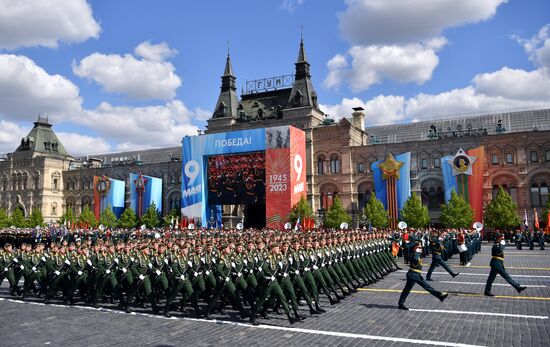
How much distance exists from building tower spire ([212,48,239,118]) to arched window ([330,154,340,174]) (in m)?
15.3

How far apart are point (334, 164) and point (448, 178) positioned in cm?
1256

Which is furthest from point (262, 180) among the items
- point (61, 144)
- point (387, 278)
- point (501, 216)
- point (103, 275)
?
point (61, 144)

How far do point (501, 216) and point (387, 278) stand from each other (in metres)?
25.8

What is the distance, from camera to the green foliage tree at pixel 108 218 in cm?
5778

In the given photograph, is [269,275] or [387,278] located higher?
[269,275]

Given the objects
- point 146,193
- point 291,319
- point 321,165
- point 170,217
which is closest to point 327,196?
point 321,165

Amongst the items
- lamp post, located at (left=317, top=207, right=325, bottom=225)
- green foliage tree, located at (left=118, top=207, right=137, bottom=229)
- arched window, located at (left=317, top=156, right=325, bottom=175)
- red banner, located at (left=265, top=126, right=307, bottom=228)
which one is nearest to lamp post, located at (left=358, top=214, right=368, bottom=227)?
lamp post, located at (left=317, top=207, right=325, bottom=225)

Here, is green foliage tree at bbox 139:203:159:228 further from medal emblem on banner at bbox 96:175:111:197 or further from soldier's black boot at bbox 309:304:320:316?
soldier's black boot at bbox 309:304:320:316

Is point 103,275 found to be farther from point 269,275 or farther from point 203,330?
point 269,275

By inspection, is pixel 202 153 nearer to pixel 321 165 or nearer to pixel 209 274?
pixel 321 165

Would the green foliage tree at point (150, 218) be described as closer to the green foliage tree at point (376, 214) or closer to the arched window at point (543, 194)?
the green foliage tree at point (376, 214)

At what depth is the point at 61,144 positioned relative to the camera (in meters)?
78.0

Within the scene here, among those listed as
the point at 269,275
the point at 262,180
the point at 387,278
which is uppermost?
the point at 262,180

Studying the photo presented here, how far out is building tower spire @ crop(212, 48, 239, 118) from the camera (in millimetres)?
58481
